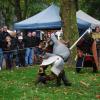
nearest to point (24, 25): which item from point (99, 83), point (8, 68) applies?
point (8, 68)

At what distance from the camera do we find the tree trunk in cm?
2244

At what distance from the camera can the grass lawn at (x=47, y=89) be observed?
13.0m

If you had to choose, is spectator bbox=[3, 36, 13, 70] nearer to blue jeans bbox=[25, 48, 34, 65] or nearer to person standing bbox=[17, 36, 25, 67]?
person standing bbox=[17, 36, 25, 67]

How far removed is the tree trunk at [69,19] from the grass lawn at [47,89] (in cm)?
459

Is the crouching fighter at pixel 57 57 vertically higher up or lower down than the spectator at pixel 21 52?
higher up

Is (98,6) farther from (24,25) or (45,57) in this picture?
(45,57)

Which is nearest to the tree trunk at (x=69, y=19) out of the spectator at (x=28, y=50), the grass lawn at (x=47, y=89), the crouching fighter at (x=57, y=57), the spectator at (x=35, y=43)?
the spectator at (x=28, y=50)

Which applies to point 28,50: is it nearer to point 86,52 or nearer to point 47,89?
point 86,52

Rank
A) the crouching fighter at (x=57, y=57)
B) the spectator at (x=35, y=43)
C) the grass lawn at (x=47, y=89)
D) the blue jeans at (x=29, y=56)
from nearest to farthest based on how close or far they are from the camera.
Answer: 1. the grass lawn at (x=47, y=89)
2. the crouching fighter at (x=57, y=57)
3. the blue jeans at (x=29, y=56)
4. the spectator at (x=35, y=43)

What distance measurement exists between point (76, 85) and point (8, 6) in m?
39.9

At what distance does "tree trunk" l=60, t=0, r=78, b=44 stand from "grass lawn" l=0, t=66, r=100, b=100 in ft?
15.1

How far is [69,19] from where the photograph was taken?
73.7ft

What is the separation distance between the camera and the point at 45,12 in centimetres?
3188

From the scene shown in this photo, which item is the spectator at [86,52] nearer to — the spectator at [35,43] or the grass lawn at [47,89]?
the grass lawn at [47,89]
